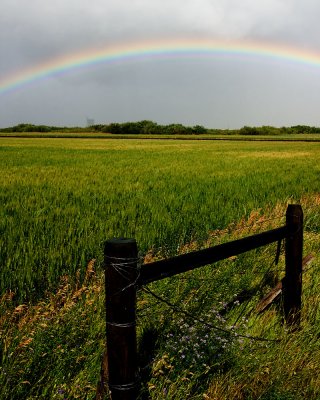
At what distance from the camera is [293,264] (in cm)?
370

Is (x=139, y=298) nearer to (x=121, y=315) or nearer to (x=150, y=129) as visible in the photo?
(x=121, y=315)

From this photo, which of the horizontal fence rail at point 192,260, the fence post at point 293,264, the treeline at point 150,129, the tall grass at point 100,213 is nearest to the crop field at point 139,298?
the tall grass at point 100,213

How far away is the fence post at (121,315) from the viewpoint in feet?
6.81

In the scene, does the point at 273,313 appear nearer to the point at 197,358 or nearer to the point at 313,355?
the point at 313,355

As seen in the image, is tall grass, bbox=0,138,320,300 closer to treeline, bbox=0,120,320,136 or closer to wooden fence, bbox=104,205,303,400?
wooden fence, bbox=104,205,303,400

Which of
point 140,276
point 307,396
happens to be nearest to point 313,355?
point 307,396

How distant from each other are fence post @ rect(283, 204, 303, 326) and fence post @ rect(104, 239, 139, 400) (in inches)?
74.9

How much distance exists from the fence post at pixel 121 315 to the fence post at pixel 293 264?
1904mm

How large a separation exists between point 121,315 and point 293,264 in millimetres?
2027

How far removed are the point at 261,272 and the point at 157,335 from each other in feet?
6.53

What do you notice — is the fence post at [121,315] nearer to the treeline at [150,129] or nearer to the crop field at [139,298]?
the crop field at [139,298]

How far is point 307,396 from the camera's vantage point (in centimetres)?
298

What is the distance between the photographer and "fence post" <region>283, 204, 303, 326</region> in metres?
3.64

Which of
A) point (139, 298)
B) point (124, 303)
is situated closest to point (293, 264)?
point (139, 298)
